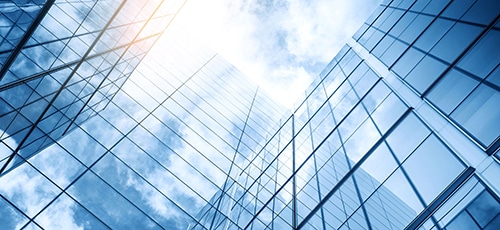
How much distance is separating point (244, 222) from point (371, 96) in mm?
7017

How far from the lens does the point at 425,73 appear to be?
390 inches

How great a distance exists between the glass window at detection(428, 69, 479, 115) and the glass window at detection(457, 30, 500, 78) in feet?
0.78

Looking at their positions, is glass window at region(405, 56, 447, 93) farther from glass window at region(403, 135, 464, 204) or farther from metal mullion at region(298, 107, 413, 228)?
glass window at region(403, 135, 464, 204)

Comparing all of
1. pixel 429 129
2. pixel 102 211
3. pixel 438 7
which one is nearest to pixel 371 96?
pixel 438 7

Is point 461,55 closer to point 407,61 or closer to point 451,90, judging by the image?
point 451,90

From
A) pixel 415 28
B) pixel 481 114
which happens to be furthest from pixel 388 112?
pixel 481 114

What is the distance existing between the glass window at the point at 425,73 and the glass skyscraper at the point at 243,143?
0.16 ft

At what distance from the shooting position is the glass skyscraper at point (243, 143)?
7.55m

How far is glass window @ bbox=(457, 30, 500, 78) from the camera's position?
7176mm

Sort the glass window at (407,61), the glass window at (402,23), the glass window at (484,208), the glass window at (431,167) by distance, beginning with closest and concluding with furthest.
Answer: the glass window at (484,208)
the glass window at (431,167)
the glass window at (407,61)
the glass window at (402,23)

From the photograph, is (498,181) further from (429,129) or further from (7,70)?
(7,70)

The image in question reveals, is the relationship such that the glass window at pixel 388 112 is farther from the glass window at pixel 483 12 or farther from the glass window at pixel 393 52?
the glass window at pixel 483 12

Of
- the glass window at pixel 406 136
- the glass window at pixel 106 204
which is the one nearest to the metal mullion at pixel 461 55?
the glass window at pixel 406 136

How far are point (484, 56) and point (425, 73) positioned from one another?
7.93 feet
